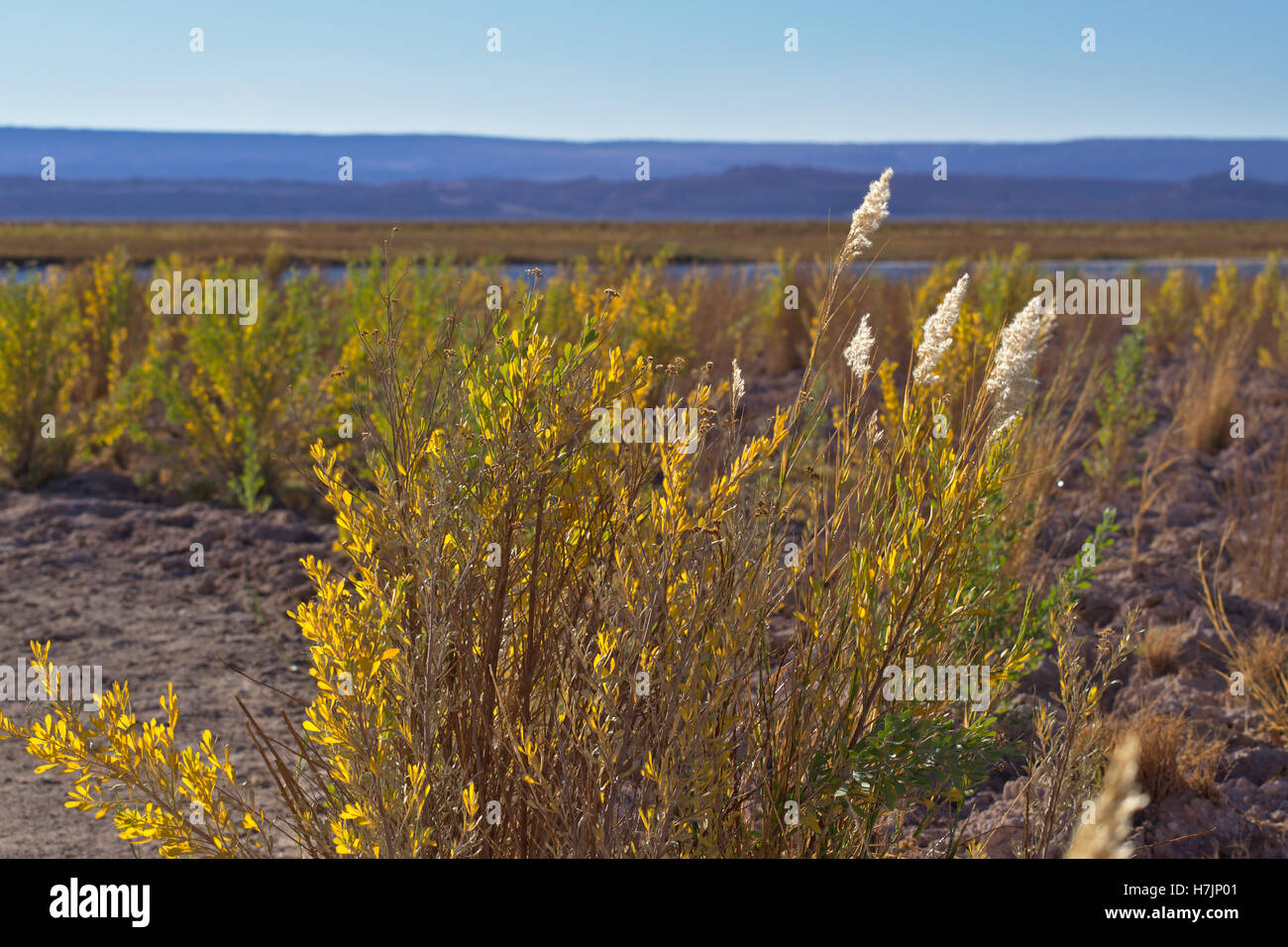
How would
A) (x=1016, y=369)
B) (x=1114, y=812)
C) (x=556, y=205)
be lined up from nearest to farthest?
(x=1114, y=812), (x=1016, y=369), (x=556, y=205)

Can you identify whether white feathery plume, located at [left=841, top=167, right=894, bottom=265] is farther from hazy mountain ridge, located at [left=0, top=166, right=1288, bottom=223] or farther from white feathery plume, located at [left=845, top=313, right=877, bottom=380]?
hazy mountain ridge, located at [left=0, top=166, right=1288, bottom=223]

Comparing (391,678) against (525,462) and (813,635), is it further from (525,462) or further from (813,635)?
(813,635)

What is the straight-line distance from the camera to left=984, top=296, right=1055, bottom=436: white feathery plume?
176 cm

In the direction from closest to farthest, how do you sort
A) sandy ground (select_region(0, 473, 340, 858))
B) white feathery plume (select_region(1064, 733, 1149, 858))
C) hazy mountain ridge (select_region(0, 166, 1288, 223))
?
white feathery plume (select_region(1064, 733, 1149, 858)), sandy ground (select_region(0, 473, 340, 858)), hazy mountain ridge (select_region(0, 166, 1288, 223))

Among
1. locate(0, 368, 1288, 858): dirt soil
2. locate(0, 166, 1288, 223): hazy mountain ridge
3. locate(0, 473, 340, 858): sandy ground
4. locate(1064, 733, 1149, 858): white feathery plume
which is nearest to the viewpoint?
locate(1064, 733, 1149, 858): white feathery plume

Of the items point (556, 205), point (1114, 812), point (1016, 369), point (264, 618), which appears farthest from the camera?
point (556, 205)

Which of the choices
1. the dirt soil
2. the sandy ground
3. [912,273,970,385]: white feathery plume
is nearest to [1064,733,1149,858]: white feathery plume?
[912,273,970,385]: white feathery plume

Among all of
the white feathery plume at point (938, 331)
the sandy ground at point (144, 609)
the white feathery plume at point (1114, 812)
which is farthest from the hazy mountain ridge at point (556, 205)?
the white feathery plume at point (1114, 812)

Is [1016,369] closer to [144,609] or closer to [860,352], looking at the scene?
[860,352]

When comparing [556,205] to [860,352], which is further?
[556,205]

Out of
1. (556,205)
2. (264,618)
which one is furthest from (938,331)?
(556,205)

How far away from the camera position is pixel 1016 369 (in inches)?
69.7
